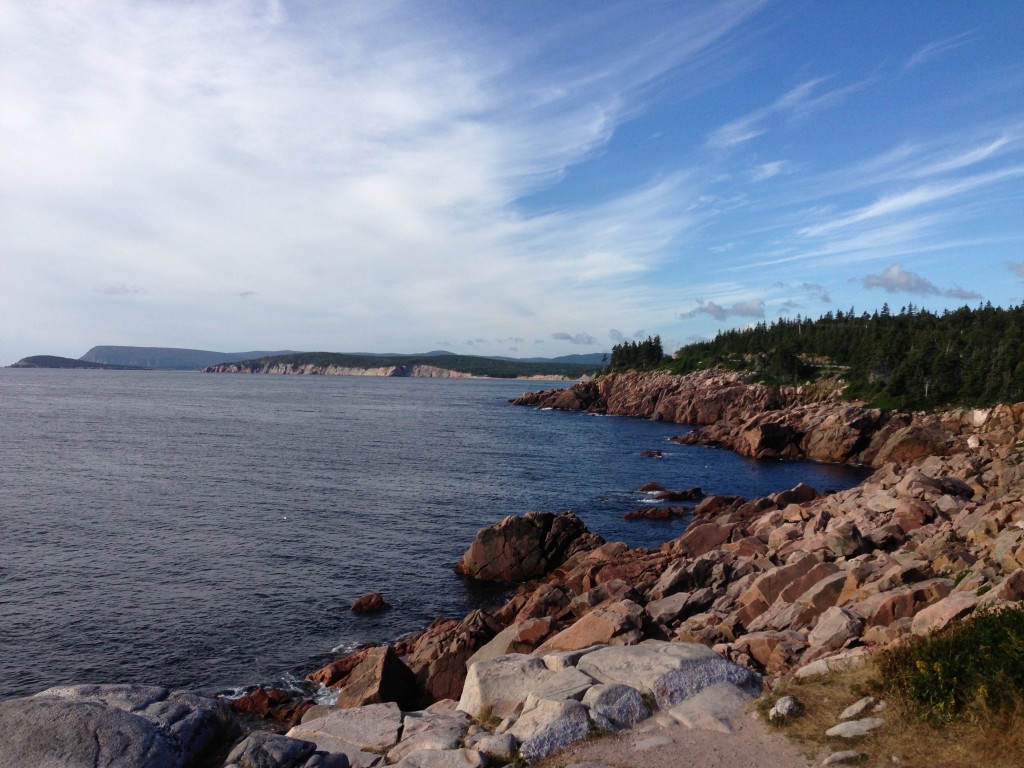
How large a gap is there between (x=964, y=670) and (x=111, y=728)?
14602 millimetres

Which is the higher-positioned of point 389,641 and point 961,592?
point 961,592

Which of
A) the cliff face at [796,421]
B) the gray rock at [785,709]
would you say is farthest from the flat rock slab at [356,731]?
the cliff face at [796,421]

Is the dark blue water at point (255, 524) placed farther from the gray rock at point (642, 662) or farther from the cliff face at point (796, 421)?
the gray rock at point (642, 662)

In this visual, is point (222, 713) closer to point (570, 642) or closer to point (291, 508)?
point (570, 642)

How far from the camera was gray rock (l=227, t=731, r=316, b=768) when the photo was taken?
11508 millimetres

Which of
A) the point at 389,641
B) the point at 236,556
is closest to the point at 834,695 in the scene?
the point at 389,641

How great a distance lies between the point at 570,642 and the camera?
20.9 metres

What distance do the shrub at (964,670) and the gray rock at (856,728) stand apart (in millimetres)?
678

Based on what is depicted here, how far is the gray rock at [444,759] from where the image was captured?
39.8 feet

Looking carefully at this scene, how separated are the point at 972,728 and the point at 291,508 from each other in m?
45.9

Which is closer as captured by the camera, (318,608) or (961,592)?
(961,592)

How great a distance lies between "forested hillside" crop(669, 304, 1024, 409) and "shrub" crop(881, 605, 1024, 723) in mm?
83591

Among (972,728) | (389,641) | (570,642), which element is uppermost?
(972,728)

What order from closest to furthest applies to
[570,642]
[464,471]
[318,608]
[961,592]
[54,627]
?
[961,592], [570,642], [54,627], [318,608], [464,471]
